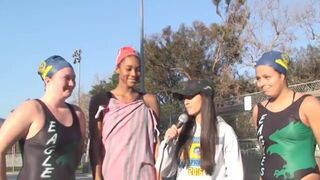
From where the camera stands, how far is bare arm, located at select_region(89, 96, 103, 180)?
4.69 meters

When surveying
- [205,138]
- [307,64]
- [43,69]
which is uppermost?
[307,64]

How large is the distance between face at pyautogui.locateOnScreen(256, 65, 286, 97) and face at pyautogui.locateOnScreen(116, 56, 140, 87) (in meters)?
Answer: 1.08

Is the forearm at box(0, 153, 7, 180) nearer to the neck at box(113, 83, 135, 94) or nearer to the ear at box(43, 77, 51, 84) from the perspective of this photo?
the ear at box(43, 77, 51, 84)

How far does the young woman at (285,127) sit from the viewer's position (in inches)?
170

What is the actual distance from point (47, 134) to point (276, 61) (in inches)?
76.5

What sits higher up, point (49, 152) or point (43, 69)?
point (43, 69)

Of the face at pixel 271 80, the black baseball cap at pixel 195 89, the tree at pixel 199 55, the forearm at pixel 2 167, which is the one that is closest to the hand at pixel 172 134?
the black baseball cap at pixel 195 89

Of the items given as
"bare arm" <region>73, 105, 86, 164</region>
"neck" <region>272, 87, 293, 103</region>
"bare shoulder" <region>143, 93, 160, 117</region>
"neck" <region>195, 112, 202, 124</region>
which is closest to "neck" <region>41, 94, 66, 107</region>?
"bare arm" <region>73, 105, 86, 164</region>

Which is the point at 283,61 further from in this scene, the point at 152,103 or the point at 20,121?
the point at 20,121

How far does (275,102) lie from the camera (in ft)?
15.0

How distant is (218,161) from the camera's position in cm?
440

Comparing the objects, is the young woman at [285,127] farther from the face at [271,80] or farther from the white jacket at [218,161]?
the white jacket at [218,161]

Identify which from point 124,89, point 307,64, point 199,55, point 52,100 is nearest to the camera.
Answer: point 52,100

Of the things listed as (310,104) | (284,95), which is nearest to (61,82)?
(284,95)
